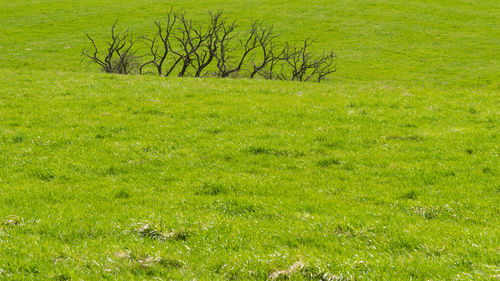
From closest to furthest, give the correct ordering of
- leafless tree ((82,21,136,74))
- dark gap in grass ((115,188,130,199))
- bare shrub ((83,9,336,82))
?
dark gap in grass ((115,188,130,199)) → leafless tree ((82,21,136,74)) → bare shrub ((83,9,336,82))

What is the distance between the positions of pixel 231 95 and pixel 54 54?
44.5 metres

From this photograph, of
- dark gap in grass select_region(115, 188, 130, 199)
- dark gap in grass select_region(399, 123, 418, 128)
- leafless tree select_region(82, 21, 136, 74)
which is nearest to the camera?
dark gap in grass select_region(115, 188, 130, 199)

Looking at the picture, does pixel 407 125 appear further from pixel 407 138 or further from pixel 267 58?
pixel 267 58

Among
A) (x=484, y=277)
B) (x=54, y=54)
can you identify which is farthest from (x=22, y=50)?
(x=484, y=277)

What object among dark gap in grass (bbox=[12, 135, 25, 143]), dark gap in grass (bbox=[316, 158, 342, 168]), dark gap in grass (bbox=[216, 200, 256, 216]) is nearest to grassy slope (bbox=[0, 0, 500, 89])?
dark gap in grass (bbox=[12, 135, 25, 143])

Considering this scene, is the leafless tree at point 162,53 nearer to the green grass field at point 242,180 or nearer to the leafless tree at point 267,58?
the leafless tree at point 267,58

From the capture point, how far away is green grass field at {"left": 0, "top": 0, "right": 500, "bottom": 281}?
698 centimetres

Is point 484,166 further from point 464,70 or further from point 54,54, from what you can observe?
point 54,54

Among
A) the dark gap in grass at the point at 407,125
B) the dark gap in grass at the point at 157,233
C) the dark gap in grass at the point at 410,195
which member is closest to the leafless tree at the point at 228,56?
the dark gap in grass at the point at 407,125

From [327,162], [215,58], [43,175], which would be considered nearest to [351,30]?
[215,58]

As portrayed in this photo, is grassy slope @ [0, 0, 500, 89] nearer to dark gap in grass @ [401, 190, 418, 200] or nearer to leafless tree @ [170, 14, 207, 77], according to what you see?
leafless tree @ [170, 14, 207, 77]

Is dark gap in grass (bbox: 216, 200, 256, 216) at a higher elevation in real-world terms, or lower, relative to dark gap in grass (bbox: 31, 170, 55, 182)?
lower

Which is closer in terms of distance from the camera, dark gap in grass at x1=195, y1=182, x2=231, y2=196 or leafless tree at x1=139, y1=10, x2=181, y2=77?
dark gap in grass at x1=195, y1=182, x2=231, y2=196

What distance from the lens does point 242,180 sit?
36.9ft
